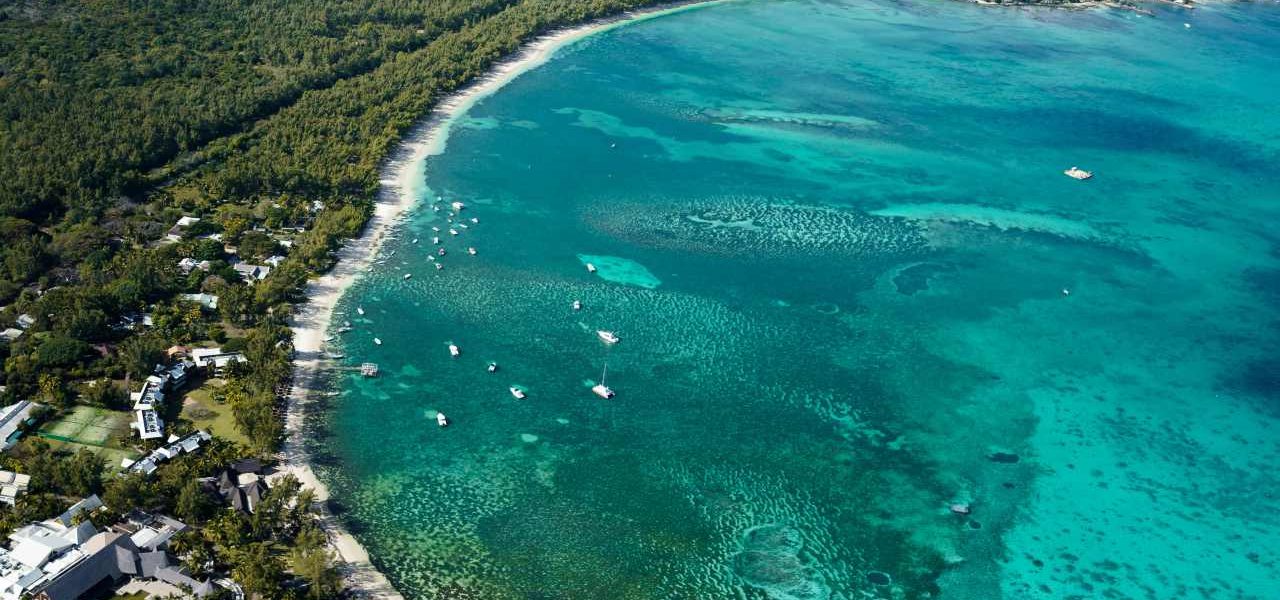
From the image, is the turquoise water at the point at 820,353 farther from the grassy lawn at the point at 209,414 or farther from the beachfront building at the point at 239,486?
the grassy lawn at the point at 209,414

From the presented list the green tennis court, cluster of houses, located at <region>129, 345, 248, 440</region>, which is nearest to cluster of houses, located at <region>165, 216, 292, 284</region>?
cluster of houses, located at <region>129, 345, 248, 440</region>

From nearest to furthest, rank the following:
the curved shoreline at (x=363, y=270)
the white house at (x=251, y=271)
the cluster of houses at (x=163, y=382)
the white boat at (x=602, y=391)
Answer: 1. the curved shoreline at (x=363, y=270)
2. the cluster of houses at (x=163, y=382)
3. the white boat at (x=602, y=391)
4. the white house at (x=251, y=271)

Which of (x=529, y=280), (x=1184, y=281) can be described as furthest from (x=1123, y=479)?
(x=529, y=280)

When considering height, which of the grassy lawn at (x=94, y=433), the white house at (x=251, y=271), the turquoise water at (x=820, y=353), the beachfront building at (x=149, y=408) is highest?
the white house at (x=251, y=271)

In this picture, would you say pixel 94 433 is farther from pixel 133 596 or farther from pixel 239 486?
pixel 133 596

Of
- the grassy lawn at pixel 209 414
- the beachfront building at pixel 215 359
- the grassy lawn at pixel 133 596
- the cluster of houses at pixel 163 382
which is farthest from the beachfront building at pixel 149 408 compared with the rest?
the grassy lawn at pixel 133 596

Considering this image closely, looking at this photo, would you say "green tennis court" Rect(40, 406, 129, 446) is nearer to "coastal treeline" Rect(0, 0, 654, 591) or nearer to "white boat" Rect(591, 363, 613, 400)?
"coastal treeline" Rect(0, 0, 654, 591)
